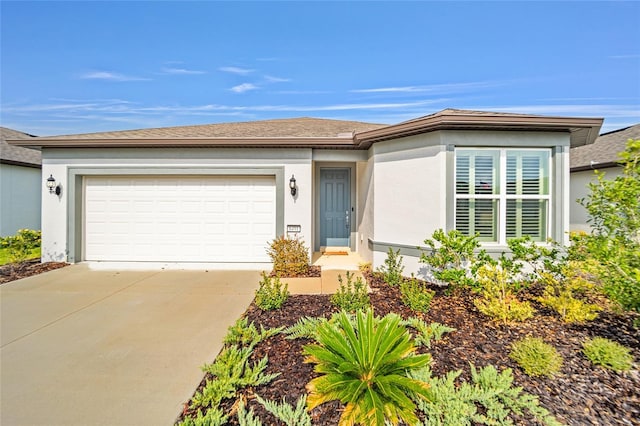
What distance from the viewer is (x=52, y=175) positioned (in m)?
7.20

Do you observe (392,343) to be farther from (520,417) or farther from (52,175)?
(52,175)

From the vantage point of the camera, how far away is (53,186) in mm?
7156

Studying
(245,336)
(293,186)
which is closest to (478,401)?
(245,336)

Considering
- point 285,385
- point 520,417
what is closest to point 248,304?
point 285,385

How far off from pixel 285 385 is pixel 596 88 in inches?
510

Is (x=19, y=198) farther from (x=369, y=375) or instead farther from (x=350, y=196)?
(x=369, y=375)

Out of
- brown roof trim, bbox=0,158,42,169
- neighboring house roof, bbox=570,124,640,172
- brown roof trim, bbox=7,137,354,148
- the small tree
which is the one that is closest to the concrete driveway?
brown roof trim, bbox=7,137,354,148

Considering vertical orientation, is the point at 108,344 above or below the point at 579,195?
below

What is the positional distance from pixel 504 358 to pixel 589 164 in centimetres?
1085

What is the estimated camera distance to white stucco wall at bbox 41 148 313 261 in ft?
23.3

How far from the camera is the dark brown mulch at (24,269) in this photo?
6174mm

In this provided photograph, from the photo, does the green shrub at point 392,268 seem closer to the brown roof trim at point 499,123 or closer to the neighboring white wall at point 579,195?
the brown roof trim at point 499,123

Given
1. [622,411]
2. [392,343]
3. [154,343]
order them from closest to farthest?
[622,411] → [392,343] → [154,343]

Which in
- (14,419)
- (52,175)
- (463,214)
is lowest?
(14,419)
